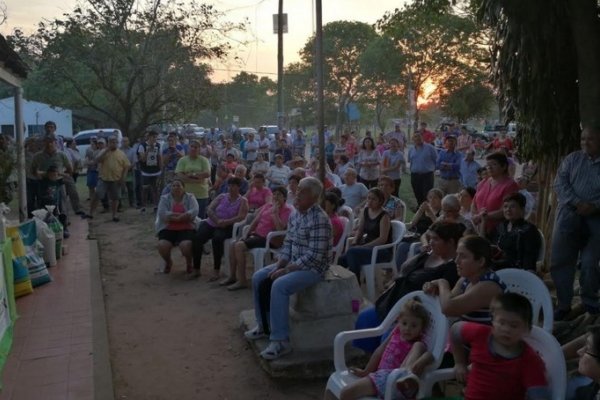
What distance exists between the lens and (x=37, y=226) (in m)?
7.66

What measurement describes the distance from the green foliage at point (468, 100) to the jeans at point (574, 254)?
25.7 meters

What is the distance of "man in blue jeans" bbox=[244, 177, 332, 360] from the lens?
4648 millimetres

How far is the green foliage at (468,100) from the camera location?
97.1ft

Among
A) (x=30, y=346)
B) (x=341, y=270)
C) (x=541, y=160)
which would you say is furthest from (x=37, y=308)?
(x=541, y=160)

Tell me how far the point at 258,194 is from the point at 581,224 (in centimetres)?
447

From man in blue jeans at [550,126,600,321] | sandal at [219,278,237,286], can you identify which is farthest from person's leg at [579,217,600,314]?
sandal at [219,278,237,286]

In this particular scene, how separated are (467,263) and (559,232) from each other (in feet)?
6.62

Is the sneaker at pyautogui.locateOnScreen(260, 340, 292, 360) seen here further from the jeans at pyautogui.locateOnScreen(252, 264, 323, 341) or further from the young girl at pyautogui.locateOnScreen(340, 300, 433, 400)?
the young girl at pyautogui.locateOnScreen(340, 300, 433, 400)

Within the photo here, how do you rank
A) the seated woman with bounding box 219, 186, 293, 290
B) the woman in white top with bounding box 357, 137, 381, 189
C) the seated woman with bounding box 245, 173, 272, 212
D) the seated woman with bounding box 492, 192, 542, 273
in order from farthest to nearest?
the woman in white top with bounding box 357, 137, 381, 189, the seated woman with bounding box 245, 173, 272, 212, the seated woman with bounding box 219, 186, 293, 290, the seated woman with bounding box 492, 192, 542, 273

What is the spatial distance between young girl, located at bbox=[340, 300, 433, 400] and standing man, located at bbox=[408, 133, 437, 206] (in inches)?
291

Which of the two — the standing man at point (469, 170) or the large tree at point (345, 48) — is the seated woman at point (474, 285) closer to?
the standing man at point (469, 170)

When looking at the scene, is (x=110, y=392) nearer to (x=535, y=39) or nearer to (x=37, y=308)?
(x=37, y=308)

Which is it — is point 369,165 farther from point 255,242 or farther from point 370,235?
point 370,235

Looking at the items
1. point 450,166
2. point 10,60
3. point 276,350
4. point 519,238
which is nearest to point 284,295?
point 276,350
